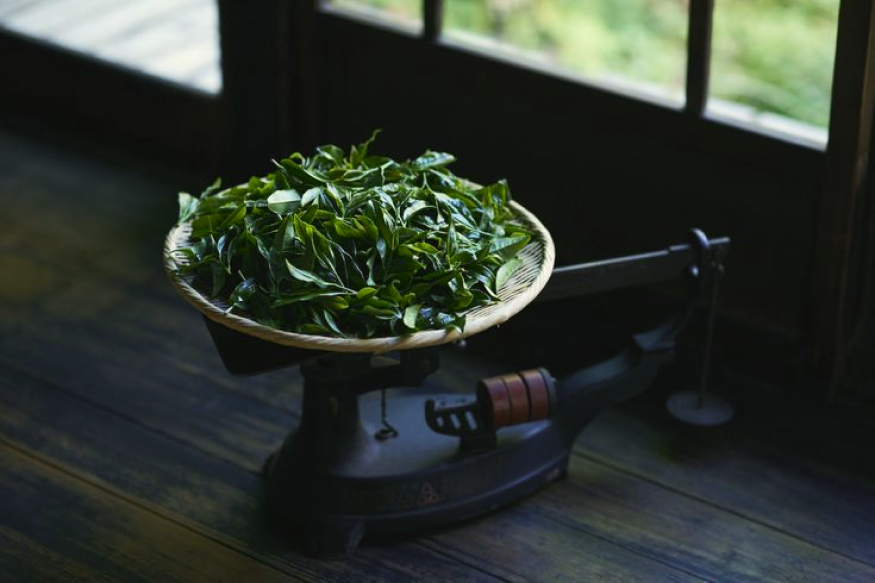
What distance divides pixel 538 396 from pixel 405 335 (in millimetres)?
420

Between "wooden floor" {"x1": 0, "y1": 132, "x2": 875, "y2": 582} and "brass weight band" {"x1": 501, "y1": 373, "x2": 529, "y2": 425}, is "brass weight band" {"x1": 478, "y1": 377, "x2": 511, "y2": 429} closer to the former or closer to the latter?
"brass weight band" {"x1": 501, "y1": 373, "x2": 529, "y2": 425}

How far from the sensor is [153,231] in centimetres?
323

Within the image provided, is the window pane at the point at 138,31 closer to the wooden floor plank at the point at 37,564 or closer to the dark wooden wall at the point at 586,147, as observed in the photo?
the dark wooden wall at the point at 586,147

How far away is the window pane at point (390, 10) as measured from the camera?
2.85 meters

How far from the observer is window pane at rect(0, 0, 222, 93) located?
11.1ft

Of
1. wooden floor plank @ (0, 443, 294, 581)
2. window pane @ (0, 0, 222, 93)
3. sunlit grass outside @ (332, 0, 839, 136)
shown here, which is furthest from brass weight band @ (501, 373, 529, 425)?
window pane @ (0, 0, 222, 93)

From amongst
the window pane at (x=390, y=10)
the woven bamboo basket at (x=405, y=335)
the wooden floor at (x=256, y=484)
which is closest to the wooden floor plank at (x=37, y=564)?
the wooden floor at (x=256, y=484)

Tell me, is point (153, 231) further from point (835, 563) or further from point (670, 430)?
point (835, 563)

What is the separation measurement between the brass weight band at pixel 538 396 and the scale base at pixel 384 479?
9 centimetres

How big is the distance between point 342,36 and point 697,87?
2.88ft

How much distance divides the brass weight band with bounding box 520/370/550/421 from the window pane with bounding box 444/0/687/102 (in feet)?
3.02

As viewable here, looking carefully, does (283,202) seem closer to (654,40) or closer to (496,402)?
(496,402)

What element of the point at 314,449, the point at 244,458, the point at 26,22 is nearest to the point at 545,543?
the point at 314,449

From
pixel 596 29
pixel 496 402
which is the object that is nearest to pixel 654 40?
pixel 596 29
